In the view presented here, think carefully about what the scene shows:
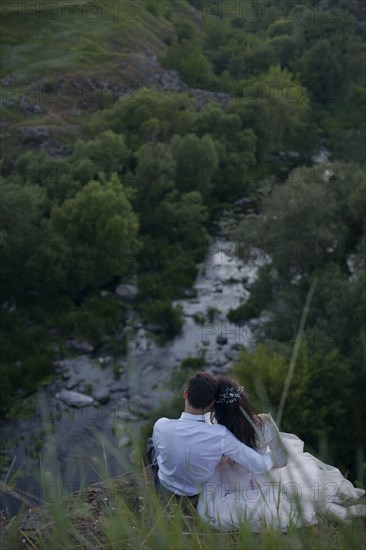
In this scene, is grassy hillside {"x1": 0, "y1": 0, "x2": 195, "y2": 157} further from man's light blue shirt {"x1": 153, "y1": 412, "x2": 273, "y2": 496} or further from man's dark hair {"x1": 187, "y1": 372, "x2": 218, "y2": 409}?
man's light blue shirt {"x1": 153, "y1": 412, "x2": 273, "y2": 496}

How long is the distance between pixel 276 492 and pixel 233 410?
2.52 ft

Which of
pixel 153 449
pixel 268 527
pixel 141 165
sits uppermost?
pixel 268 527

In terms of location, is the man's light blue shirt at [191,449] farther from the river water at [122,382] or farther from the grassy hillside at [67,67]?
the grassy hillside at [67,67]

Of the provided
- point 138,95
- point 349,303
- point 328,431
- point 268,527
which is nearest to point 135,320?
point 349,303

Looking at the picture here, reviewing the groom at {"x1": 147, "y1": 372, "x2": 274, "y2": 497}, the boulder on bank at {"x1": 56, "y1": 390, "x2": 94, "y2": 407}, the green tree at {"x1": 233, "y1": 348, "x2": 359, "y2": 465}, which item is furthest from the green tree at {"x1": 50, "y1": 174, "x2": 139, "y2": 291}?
the groom at {"x1": 147, "y1": 372, "x2": 274, "y2": 497}

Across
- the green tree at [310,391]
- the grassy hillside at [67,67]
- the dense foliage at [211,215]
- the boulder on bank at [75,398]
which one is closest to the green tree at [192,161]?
the dense foliage at [211,215]

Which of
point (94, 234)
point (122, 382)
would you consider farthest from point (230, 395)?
point (94, 234)

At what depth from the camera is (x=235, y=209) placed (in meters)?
31.1

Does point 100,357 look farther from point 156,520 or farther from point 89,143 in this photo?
point 156,520

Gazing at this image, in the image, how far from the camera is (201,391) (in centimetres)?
501

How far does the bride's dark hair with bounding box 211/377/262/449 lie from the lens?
502 cm

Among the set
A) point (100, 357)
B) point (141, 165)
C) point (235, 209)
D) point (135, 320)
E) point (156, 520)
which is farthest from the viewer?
point (235, 209)

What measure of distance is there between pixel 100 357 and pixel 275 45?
29236 millimetres

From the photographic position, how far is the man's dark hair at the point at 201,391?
500cm
